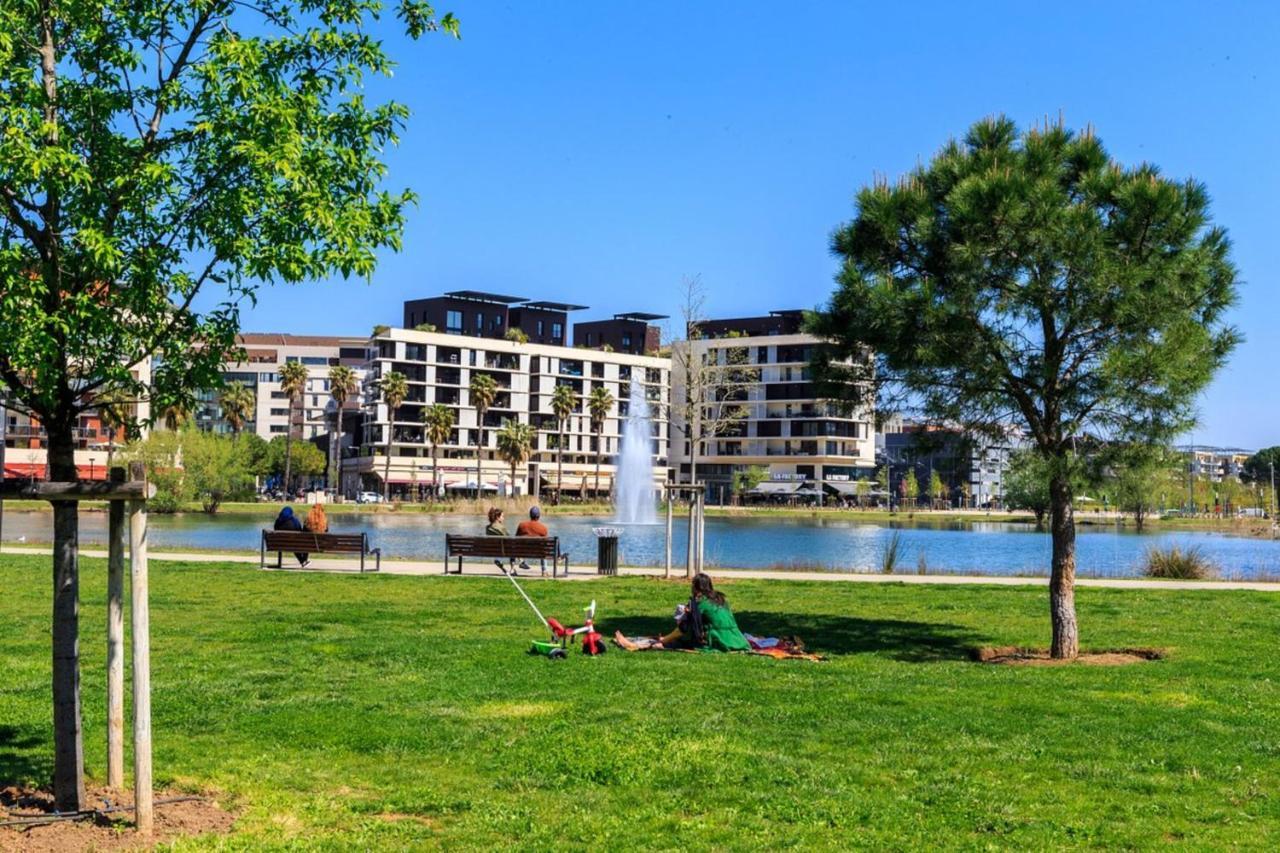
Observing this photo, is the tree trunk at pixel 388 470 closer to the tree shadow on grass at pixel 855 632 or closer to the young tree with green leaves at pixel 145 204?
the tree shadow on grass at pixel 855 632

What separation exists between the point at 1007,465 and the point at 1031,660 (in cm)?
234

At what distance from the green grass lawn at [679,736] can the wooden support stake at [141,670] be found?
22.6 inches

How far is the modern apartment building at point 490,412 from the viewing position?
13088cm

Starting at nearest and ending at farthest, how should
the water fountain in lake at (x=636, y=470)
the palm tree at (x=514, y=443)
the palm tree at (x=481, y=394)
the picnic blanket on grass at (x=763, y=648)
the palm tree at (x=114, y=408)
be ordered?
1. the palm tree at (x=114, y=408)
2. the picnic blanket on grass at (x=763, y=648)
3. the water fountain in lake at (x=636, y=470)
4. the palm tree at (x=514, y=443)
5. the palm tree at (x=481, y=394)

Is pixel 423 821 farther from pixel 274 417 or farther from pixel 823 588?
pixel 274 417

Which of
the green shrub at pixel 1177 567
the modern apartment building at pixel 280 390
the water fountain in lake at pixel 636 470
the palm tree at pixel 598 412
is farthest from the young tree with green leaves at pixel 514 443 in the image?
the green shrub at pixel 1177 567

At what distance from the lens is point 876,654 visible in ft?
47.6

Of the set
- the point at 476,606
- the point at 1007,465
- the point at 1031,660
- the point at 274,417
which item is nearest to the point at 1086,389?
the point at 1007,465

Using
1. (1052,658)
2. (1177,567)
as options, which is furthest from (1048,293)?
(1177,567)

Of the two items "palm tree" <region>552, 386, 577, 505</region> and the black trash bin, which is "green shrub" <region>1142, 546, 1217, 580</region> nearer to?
the black trash bin

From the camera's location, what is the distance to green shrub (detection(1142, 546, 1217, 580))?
89.0 feet

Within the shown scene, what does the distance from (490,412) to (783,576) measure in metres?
114

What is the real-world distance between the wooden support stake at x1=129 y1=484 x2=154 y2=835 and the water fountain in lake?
252 feet

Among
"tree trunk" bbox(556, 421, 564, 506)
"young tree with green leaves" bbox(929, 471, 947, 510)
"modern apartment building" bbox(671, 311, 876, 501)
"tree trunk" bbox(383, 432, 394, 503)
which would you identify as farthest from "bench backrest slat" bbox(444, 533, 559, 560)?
"young tree with green leaves" bbox(929, 471, 947, 510)
